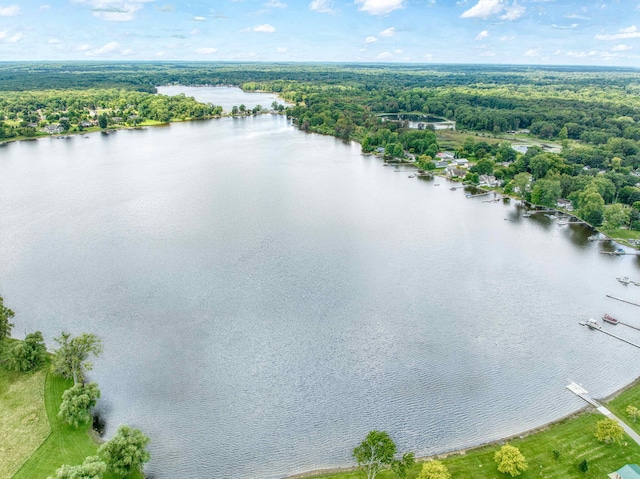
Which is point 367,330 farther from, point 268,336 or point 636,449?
point 636,449

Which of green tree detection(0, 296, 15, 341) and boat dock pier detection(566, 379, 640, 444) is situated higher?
green tree detection(0, 296, 15, 341)

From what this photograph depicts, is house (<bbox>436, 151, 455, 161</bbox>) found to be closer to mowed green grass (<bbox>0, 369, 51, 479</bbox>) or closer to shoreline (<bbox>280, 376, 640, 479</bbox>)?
shoreline (<bbox>280, 376, 640, 479</bbox>)

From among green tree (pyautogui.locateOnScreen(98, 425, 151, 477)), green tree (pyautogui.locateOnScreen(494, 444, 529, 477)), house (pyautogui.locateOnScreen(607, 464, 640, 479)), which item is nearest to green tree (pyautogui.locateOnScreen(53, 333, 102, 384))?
green tree (pyautogui.locateOnScreen(98, 425, 151, 477))

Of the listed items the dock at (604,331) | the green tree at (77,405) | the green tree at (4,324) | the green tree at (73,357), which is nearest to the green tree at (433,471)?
the green tree at (77,405)

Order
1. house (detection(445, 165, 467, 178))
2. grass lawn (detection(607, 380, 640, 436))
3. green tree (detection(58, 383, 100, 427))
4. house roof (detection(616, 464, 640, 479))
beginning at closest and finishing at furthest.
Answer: house roof (detection(616, 464, 640, 479)) < green tree (detection(58, 383, 100, 427)) < grass lawn (detection(607, 380, 640, 436)) < house (detection(445, 165, 467, 178))

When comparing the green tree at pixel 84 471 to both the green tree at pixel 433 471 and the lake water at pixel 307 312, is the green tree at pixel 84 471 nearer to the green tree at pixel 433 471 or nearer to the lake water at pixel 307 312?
the lake water at pixel 307 312

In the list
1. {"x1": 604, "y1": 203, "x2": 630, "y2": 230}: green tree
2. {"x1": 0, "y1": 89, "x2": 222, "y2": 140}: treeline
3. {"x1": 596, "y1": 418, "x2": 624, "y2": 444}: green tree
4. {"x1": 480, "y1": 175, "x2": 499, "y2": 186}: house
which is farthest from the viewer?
{"x1": 0, "y1": 89, "x2": 222, "y2": 140}: treeline
